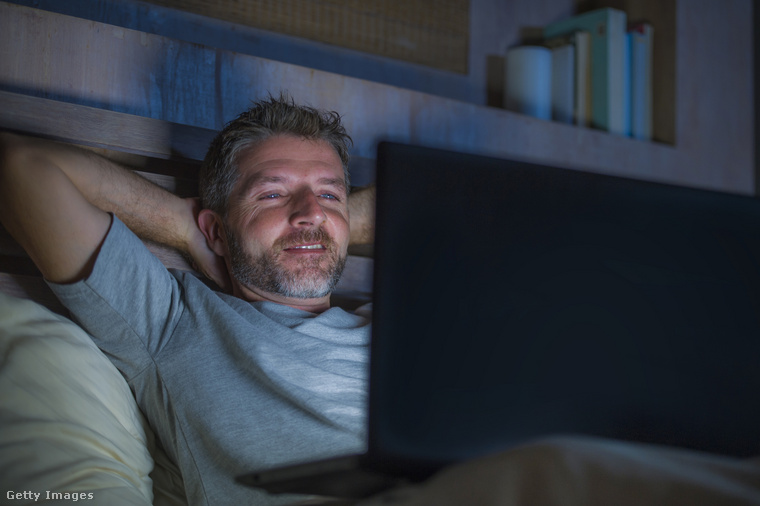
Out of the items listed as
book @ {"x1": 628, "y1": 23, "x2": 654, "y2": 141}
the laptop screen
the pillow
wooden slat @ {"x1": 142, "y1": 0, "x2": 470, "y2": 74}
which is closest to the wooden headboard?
the pillow

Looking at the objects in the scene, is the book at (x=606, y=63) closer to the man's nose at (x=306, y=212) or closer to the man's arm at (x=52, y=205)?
the man's nose at (x=306, y=212)

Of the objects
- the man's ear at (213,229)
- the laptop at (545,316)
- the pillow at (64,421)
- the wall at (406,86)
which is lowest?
the pillow at (64,421)

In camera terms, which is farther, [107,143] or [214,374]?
[107,143]

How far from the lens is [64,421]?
0.94 metres

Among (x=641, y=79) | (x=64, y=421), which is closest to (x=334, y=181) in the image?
(x=64, y=421)

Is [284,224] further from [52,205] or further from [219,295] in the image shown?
[52,205]

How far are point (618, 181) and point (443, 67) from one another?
5.29 feet

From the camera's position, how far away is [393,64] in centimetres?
194

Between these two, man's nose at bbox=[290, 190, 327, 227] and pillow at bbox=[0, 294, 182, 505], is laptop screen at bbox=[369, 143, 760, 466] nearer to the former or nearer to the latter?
pillow at bbox=[0, 294, 182, 505]

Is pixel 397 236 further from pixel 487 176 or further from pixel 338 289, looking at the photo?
pixel 338 289

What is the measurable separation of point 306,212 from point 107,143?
0.45m

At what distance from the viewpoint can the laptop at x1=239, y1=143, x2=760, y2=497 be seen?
1.45ft

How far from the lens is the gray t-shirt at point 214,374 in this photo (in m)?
1.11

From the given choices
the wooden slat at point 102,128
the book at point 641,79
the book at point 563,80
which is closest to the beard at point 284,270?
the wooden slat at point 102,128
